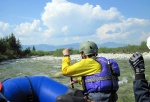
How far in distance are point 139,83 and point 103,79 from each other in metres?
1.83

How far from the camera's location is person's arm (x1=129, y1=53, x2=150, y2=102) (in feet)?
8.17

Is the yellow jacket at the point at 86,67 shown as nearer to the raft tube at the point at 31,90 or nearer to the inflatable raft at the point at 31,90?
the inflatable raft at the point at 31,90

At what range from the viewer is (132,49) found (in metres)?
40.9

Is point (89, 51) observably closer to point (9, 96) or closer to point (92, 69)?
point (92, 69)

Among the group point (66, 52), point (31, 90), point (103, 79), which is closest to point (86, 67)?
point (103, 79)

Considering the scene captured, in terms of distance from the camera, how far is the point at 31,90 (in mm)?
4922

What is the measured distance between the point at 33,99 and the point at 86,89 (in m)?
1.04

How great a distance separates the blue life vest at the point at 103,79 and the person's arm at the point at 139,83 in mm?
1777

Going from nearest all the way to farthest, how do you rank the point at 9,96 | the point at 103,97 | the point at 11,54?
the point at 103,97 → the point at 9,96 → the point at 11,54

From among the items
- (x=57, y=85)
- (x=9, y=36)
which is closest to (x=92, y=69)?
(x=57, y=85)

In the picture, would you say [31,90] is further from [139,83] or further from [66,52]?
[139,83]

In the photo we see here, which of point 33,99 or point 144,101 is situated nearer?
point 144,101

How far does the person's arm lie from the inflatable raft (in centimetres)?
222

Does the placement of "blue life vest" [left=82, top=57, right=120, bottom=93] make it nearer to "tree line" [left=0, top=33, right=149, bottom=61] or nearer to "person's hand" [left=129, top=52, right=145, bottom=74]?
"person's hand" [left=129, top=52, right=145, bottom=74]
